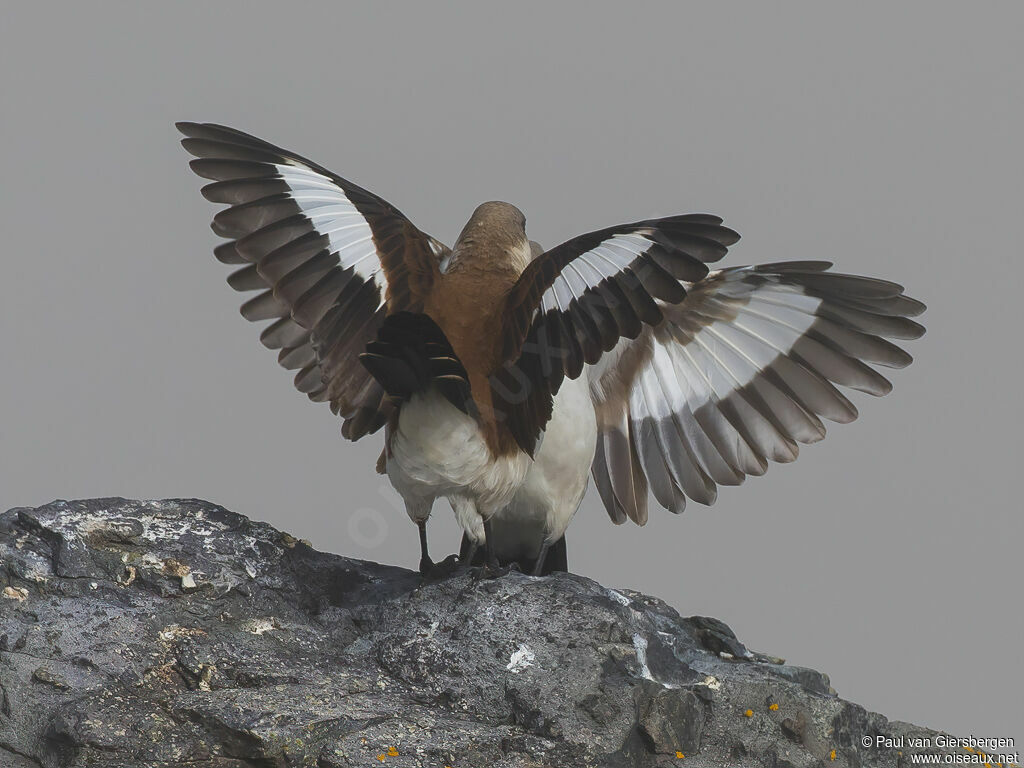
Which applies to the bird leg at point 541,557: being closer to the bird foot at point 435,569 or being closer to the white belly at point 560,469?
the white belly at point 560,469

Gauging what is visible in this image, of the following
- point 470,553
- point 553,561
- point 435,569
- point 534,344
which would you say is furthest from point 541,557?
point 534,344

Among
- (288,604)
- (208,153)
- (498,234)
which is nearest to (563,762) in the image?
(288,604)

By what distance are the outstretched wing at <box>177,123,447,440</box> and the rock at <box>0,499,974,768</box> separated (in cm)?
75

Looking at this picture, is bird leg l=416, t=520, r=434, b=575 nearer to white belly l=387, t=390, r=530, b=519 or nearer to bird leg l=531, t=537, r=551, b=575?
white belly l=387, t=390, r=530, b=519

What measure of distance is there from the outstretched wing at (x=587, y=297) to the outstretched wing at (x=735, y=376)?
1209 millimetres

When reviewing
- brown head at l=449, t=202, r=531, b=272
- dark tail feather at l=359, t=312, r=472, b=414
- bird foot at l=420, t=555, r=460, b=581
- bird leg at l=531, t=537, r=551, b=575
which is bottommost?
bird foot at l=420, t=555, r=460, b=581

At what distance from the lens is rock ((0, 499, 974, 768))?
13.4ft

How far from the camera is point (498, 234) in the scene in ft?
16.2

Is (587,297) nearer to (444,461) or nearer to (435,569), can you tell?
(444,461)

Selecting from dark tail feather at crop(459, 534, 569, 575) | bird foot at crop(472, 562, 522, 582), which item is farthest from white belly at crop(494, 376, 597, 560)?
bird foot at crop(472, 562, 522, 582)

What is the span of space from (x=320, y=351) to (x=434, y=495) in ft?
2.08

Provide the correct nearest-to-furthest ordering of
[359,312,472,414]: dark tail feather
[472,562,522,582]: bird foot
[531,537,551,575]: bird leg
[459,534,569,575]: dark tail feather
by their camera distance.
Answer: [359,312,472,414]: dark tail feather
[472,562,522,582]: bird foot
[531,537,551,575]: bird leg
[459,534,569,575]: dark tail feather

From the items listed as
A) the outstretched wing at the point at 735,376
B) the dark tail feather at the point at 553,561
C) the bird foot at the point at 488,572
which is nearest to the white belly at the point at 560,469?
the dark tail feather at the point at 553,561

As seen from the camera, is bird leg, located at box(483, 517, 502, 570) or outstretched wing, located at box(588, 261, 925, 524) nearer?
bird leg, located at box(483, 517, 502, 570)
